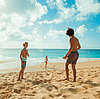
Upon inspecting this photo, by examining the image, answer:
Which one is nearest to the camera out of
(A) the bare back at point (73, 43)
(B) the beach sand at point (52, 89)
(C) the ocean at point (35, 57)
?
(B) the beach sand at point (52, 89)

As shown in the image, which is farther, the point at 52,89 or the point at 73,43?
the point at 73,43

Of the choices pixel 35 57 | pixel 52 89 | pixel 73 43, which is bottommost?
pixel 35 57

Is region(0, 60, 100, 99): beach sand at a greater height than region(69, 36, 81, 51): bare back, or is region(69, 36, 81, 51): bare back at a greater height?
region(69, 36, 81, 51): bare back

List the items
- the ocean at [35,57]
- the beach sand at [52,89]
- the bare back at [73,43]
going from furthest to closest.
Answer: the ocean at [35,57] < the bare back at [73,43] < the beach sand at [52,89]

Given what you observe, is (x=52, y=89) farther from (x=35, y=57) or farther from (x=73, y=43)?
(x=35, y=57)

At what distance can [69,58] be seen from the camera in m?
3.26

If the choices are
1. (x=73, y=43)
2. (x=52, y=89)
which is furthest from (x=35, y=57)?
(x=52, y=89)

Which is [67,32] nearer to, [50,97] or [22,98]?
[50,97]

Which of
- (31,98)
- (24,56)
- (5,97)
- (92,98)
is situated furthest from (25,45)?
(92,98)

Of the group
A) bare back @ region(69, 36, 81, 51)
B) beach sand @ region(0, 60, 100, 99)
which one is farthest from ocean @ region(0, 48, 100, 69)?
bare back @ region(69, 36, 81, 51)

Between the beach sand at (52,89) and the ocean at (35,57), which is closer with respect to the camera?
the beach sand at (52,89)

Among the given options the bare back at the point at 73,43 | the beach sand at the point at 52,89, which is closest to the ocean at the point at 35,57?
the beach sand at the point at 52,89

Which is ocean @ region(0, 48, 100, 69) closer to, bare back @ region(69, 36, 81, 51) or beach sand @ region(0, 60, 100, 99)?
beach sand @ region(0, 60, 100, 99)

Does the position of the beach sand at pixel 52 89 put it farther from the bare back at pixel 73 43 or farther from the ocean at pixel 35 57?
the ocean at pixel 35 57
